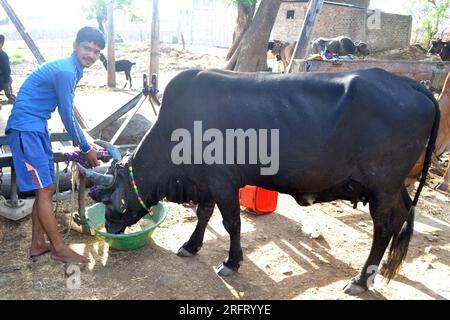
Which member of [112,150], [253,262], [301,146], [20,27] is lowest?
[253,262]

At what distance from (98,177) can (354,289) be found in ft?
7.71

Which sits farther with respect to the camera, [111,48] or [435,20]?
[435,20]

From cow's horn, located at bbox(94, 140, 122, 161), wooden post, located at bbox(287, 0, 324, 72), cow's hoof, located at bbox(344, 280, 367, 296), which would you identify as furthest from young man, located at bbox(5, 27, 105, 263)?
wooden post, located at bbox(287, 0, 324, 72)

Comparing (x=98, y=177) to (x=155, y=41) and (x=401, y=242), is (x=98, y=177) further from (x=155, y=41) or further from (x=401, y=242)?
(x=155, y=41)

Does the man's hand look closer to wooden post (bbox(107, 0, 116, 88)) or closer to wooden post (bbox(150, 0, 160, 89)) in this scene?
wooden post (bbox(150, 0, 160, 89))

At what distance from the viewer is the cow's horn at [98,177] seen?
361 cm

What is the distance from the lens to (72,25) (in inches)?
1603

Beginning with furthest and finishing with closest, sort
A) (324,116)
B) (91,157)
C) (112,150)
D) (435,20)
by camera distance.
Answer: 1. (435,20)
2. (112,150)
3. (91,157)
4. (324,116)

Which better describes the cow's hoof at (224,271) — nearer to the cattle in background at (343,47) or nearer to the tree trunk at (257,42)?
the cattle in background at (343,47)

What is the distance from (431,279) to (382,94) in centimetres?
173

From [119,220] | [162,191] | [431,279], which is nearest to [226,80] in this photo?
[162,191]

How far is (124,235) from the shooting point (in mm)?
3736

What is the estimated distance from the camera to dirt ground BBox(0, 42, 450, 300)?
3.46 meters

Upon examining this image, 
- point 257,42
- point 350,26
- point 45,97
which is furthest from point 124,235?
point 350,26
